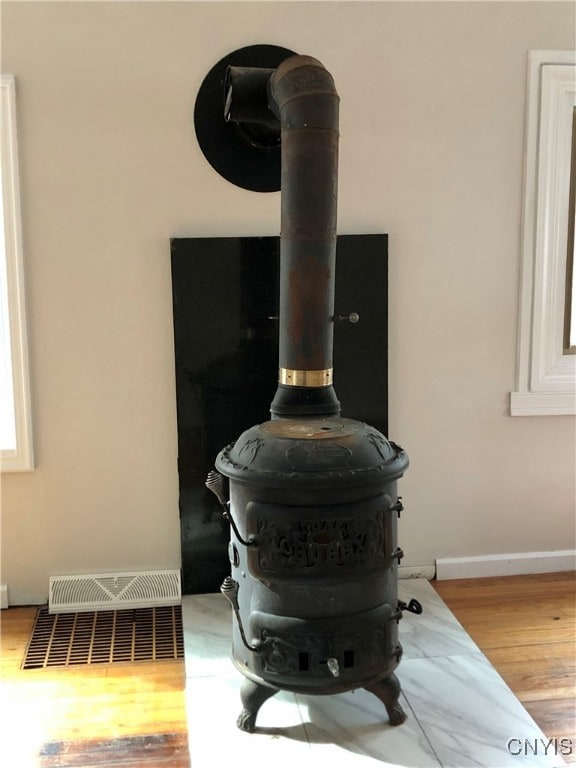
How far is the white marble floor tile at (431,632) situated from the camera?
7.39 feet

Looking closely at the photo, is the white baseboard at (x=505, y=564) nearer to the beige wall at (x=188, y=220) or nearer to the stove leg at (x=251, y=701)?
the beige wall at (x=188, y=220)

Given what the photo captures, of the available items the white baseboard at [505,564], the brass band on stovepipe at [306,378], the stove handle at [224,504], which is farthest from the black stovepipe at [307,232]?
the white baseboard at [505,564]

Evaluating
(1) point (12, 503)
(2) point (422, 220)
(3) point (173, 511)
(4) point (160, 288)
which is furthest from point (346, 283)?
(1) point (12, 503)

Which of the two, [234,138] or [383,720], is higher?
[234,138]

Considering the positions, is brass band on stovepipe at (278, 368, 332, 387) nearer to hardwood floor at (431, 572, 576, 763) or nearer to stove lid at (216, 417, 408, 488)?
stove lid at (216, 417, 408, 488)

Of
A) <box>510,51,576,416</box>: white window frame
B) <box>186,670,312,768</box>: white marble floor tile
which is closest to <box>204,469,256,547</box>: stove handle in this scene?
<box>186,670,312,768</box>: white marble floor tile

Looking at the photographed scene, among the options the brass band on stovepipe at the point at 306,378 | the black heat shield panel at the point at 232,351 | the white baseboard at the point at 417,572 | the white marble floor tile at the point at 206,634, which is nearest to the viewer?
the brass band on stovepipe at the point at 306,378

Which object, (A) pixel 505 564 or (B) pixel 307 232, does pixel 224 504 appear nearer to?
(B) pixel 307 232

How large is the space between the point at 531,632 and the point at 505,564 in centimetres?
43

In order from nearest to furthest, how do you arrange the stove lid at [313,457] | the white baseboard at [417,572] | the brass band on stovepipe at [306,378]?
1. the stove lid at [313,457]
2. the brass band on stovepipe at [306,378]
3. the white baseboard at [417,572]

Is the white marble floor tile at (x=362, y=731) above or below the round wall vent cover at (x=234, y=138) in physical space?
below

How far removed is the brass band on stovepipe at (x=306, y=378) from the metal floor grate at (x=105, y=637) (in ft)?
3.05

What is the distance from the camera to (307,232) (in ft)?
6.40

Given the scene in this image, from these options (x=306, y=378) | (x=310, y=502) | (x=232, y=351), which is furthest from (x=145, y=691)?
(x=232, y=351)
